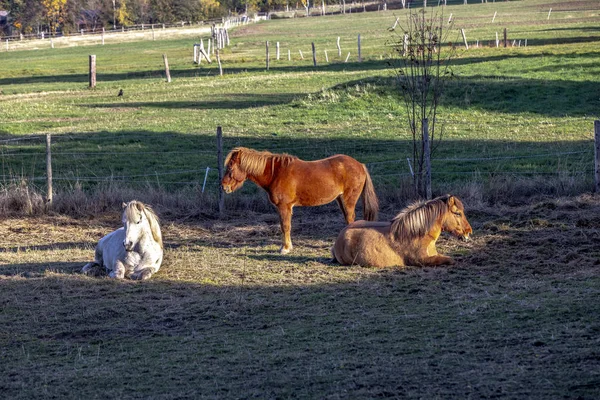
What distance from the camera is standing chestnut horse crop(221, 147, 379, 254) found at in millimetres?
11414

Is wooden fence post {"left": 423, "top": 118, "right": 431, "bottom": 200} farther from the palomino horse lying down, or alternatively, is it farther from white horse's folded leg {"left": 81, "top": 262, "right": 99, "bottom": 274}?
white horse's folded leg {"left": 81, "top": 262, "right": 99, "bottom": 274}

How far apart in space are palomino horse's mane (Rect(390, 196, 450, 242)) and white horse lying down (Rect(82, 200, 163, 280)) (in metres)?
3.14

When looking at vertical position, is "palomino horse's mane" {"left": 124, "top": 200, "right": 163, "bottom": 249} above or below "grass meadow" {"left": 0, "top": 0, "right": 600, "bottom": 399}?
above

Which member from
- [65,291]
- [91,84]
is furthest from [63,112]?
[65,291]

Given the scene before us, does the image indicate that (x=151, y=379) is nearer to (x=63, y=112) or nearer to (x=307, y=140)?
(x=307, y=140)

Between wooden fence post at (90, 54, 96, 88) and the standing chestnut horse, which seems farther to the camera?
wooden fence post at (90, 54, 96, 88)

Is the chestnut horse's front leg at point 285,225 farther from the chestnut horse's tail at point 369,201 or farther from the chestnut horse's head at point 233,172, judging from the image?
the chestnut horse's tail at point 369,201

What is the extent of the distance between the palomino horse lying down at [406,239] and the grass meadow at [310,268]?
25 centimetres

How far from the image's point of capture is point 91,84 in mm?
40312

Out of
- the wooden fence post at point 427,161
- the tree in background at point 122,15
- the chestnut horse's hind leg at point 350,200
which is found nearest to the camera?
the chestnut horse's hind leg at point 350,200

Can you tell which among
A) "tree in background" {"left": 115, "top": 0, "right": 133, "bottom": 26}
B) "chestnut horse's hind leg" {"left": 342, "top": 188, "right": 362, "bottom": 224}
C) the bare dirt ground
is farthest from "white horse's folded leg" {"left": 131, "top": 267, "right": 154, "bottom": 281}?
"tree in background" {"left": 115, "top": 0, "right": 133, "bottom": 26}

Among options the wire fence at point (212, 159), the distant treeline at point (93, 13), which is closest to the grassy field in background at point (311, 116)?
the wire fence at point (212, 159)

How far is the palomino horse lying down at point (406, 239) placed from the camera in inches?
405

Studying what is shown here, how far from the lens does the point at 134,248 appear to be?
10.5 m
